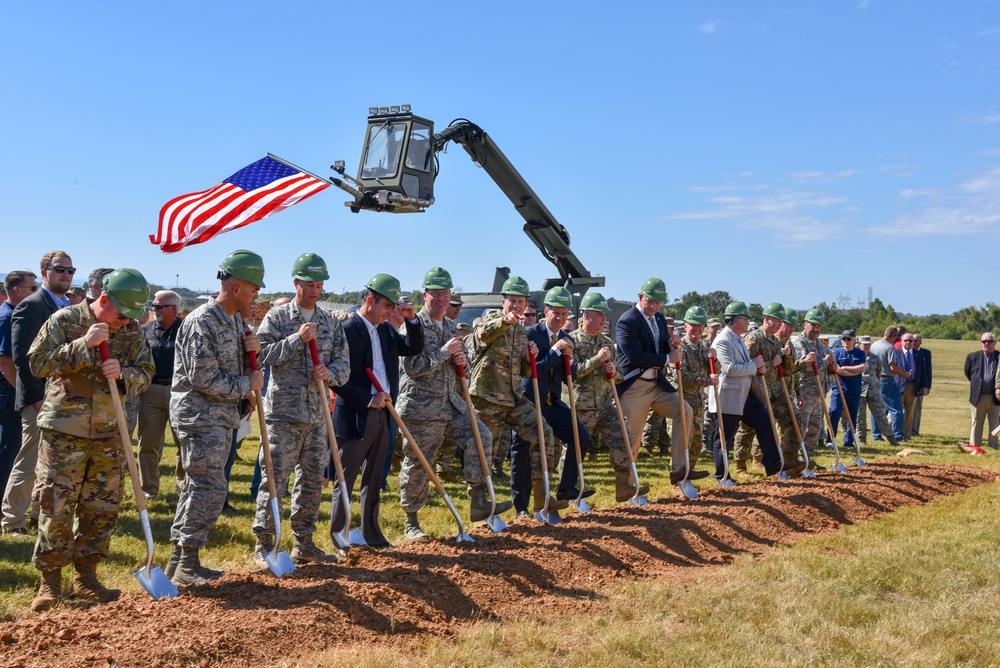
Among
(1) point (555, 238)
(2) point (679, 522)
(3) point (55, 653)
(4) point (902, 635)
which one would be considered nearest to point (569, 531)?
(2) point (679, 522)

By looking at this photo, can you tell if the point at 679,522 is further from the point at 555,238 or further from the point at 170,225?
the point at 555,238

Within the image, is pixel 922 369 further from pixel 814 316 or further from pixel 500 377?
pixel 500 377

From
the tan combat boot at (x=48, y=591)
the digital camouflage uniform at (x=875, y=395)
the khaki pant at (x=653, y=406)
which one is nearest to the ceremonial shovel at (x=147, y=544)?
the tan combat boot at (x=48, y=591)

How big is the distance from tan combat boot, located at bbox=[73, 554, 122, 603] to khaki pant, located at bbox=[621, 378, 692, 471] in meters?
5.94

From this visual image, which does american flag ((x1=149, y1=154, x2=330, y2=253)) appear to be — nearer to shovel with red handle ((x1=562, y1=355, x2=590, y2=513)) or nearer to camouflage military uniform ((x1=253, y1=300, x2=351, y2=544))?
camouflage military uniform ((x1=253, y1=300, x2=351, y2=544))

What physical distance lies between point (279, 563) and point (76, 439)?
1.58 metres

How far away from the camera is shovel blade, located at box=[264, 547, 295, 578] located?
6.33 metres

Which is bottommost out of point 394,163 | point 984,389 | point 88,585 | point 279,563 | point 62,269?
point 88,585

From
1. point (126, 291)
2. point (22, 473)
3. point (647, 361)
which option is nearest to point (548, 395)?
point (647, 361)

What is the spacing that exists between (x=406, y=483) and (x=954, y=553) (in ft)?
16.0

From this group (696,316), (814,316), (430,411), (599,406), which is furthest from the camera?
(814,316)

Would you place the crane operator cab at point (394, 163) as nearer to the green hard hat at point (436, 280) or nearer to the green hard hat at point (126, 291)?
the green hard hat at point (436, 280)

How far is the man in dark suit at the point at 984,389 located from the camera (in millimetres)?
17284

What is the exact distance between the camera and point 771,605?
6.40 m
